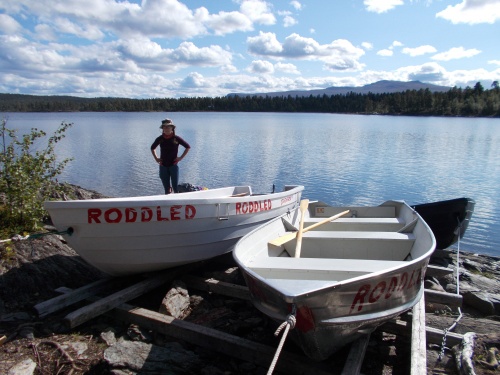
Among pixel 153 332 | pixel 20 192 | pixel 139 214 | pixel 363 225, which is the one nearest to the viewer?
pixel 153 332

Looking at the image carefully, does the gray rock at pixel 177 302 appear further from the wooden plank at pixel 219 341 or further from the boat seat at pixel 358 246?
the boat seat at pixel 358 246

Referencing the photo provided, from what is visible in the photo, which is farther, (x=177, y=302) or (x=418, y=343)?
(x=177, y=302)

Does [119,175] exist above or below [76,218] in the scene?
below

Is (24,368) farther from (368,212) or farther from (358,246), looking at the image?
(368,212)

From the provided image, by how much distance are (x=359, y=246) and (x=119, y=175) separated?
60.5 feet

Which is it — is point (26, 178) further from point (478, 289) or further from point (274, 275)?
point (478, 289)

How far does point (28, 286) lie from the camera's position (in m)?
5.48

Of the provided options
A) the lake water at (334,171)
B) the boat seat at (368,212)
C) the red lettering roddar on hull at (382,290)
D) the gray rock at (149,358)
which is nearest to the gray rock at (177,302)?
the gray rock at (149,358)

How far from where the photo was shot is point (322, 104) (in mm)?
153750

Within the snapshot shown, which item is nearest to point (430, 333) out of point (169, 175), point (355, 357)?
point (355, 357)

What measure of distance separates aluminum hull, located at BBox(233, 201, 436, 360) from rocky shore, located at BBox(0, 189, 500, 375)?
0.52 meters

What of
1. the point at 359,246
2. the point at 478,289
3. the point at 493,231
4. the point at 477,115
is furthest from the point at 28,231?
the point at 477,115

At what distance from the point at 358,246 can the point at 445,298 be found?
134 cm

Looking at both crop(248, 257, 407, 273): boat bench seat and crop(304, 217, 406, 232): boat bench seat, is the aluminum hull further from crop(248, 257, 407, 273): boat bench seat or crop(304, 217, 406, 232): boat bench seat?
crop(304, 217, 406, 232): boat bench seat
